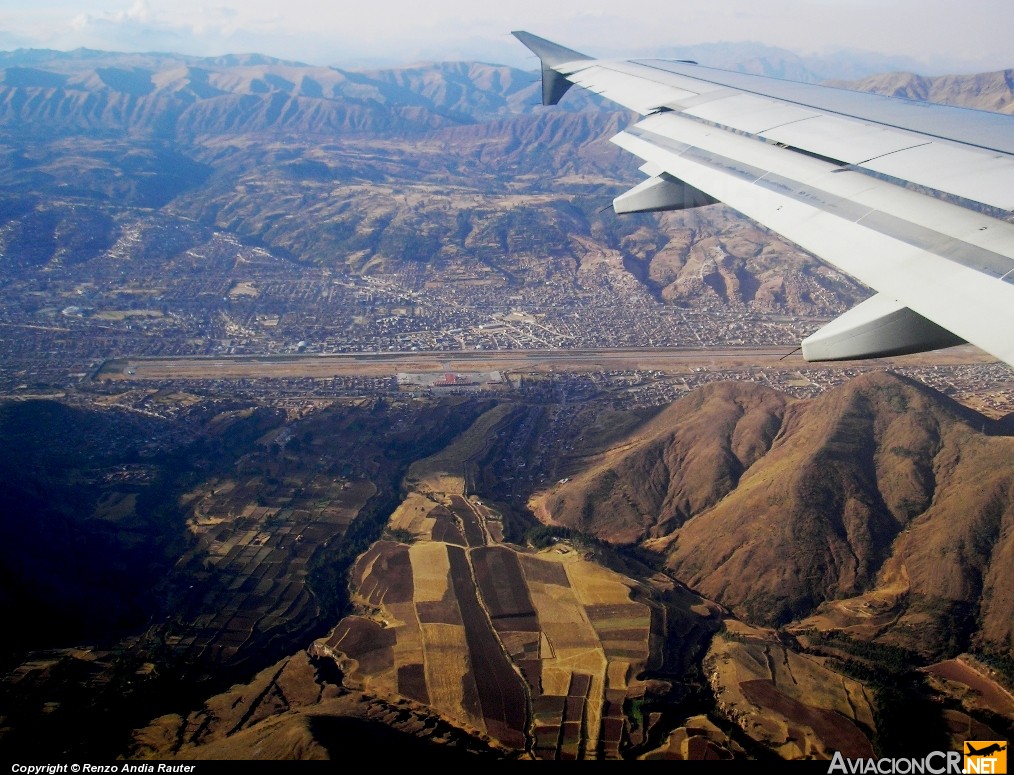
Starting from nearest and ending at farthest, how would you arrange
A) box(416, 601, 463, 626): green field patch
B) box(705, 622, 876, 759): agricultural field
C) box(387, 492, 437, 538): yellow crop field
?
box(705, 622, 876, 759): agricultural field → box(416, 601, 463, 626): green field patch → box(387, 492, 437, 538): yellow crop field

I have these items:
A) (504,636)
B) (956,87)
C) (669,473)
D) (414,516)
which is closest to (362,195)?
(414,516)

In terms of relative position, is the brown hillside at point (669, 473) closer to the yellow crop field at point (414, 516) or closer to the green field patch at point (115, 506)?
the yellow crop field at point (414, 516)

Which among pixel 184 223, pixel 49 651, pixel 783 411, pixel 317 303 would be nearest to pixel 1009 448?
pixel 783 411

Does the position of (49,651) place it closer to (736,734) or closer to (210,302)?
(736,734)

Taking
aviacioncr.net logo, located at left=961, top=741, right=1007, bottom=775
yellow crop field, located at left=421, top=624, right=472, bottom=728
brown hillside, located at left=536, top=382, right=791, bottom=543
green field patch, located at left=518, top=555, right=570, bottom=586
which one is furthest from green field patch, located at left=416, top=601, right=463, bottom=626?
aviacioncr.net logo, located at left=961, top=741, right=1007, bottom=775

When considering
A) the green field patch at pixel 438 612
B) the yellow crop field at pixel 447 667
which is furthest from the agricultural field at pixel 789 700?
the green field patch at pixel 438 612

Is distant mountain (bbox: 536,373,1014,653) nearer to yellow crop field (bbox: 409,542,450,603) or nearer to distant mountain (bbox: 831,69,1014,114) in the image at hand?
yellow crop field (bbox: 409,542,450,603)
